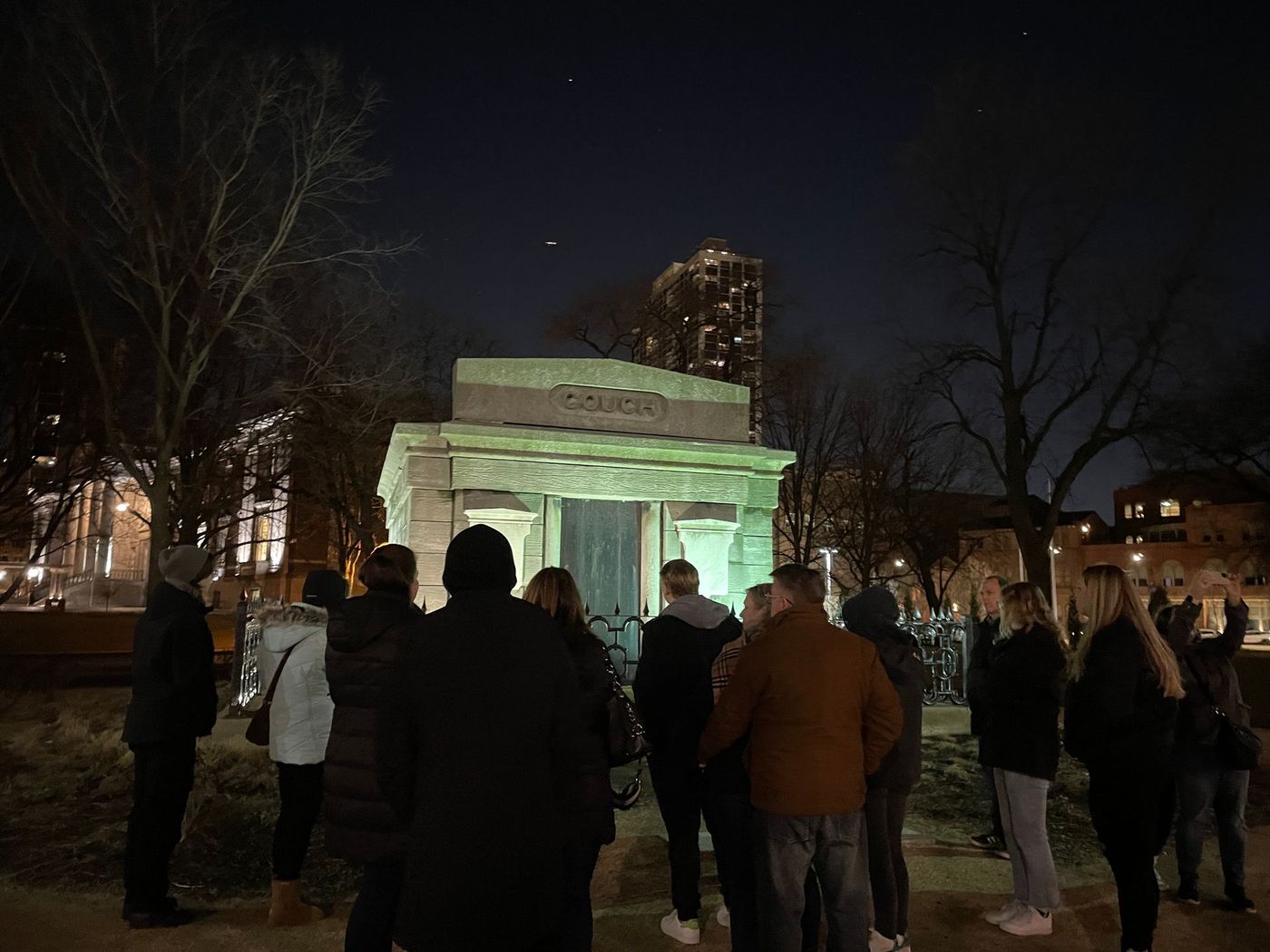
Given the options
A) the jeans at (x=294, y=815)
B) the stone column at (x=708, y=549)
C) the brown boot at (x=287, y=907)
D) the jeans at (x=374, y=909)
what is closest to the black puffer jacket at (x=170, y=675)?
the jeans at (x=294, y=815)

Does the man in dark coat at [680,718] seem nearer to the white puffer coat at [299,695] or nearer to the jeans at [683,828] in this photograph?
the jeans at [683,828]

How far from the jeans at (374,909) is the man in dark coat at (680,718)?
1.65 meters

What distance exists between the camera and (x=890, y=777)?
15.1ft

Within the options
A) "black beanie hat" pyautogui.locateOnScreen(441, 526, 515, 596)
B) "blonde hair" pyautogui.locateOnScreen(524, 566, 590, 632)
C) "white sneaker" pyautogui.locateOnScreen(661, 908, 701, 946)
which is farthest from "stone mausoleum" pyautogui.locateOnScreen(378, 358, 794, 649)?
"black beanie hat" pyautogui.locateOnScreen(441, 526, 515, 596)

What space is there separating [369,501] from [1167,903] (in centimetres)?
2544

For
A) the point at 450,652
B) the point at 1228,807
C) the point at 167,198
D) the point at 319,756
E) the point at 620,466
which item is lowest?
the point at 1228,807

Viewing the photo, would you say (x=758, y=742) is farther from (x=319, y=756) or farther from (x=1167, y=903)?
(x=1167, y=903)

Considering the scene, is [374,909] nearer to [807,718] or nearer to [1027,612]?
[807,718]

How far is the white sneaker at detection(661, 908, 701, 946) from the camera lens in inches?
185

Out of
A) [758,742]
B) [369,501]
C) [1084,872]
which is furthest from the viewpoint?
[369,501]

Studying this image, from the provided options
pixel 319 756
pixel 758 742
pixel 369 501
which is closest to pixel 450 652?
pixel 758 742

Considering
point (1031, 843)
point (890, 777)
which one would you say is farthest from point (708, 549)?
point (890, 777)

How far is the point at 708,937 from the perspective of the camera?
478 cm

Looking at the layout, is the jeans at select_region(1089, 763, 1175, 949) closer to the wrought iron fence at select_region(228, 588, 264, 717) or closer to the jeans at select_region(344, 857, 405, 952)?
the jeans at select_region(344, 857, 405, 952)
